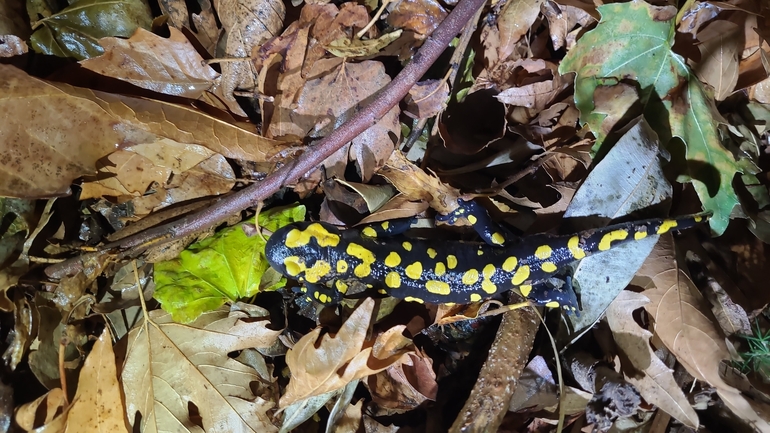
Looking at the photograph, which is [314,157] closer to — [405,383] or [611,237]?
[405,383]

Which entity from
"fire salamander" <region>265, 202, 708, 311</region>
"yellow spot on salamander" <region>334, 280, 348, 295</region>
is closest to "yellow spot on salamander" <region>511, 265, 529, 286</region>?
"fire salamander" <region>265, 202, 708, 311</region>

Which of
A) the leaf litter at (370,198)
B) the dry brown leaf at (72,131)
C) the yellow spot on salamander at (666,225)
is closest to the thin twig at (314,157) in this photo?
the leaf litter at (370,198)

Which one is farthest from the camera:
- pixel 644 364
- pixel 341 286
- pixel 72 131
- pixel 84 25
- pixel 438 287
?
pixel 341 286

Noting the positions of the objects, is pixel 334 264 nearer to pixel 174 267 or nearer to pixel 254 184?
pixel 254 184

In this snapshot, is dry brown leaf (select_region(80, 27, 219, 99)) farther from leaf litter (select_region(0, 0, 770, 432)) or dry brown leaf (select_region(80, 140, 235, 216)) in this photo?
dry brown leaf (select_region(80, 140, 235, 216))

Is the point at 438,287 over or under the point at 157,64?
under

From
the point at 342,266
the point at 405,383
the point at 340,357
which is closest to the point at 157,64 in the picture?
the point at 342,266
